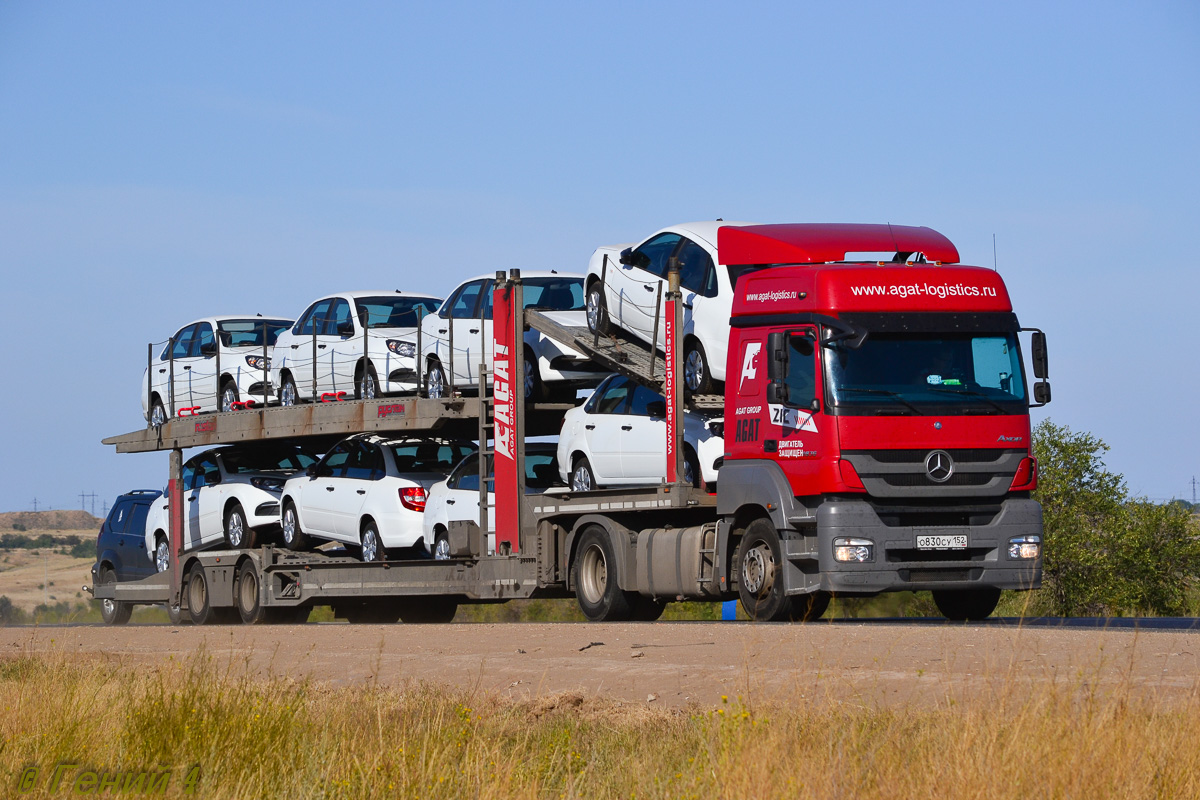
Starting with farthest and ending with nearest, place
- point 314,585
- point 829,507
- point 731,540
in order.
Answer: point 314,585
point 731,540
point 829,507

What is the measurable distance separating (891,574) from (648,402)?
130 inches

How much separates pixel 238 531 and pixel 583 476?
22.6 feet

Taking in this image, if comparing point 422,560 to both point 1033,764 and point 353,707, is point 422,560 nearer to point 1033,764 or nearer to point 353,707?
point 353,707

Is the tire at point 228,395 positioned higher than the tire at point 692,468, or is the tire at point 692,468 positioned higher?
the tire at point 228,395

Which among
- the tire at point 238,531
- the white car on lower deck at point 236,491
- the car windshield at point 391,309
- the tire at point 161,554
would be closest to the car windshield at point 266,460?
the white car on lower deck at point 236,491

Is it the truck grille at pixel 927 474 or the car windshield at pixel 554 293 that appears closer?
the truck grille at pixel 927 474

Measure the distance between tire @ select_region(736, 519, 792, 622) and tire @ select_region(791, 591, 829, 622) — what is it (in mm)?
177

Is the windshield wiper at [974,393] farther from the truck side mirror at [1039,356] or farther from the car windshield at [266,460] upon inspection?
the car windshield at [266,460]

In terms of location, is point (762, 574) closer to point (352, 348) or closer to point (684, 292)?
point (684, 292)

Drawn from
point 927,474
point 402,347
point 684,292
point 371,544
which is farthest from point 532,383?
point 927,474

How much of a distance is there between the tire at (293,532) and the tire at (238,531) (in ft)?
2.25

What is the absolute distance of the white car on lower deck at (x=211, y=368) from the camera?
70.0ft

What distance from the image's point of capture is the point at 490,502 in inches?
667

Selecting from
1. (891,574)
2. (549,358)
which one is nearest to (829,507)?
(891,574)
